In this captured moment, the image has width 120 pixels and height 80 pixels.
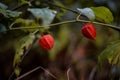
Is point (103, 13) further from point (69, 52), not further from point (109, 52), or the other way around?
point (69, 52)

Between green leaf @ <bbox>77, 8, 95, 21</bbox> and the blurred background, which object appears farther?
the blurred background

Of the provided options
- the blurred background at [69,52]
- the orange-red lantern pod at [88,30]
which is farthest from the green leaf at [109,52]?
the blurred background at [69,52]

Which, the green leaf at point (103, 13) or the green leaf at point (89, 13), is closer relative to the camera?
the green leaf at point (89, 13)

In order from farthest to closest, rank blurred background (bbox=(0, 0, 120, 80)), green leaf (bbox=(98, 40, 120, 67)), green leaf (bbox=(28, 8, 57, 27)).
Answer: blurred background (bbox=(0, 0, 120, 80)), green leaf (bbox=(98, 40, 120, 67)), green leaf (bbox=(28, 8, 57, 27))

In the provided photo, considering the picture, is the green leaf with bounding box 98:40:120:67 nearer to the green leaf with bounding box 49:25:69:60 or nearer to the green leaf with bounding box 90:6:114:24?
the green leaf with bounding box 90:6:114:24

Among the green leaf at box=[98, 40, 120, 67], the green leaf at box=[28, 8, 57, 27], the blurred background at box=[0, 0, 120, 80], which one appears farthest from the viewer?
the blurred background at box=[0, 0, 120, 80]

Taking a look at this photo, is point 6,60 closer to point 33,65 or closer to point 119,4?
point 33,65

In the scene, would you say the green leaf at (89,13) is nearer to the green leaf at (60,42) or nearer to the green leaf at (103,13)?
the green leaf at (103,13)

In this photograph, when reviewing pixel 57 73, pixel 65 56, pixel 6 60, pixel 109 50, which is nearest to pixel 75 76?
pixel 57 73

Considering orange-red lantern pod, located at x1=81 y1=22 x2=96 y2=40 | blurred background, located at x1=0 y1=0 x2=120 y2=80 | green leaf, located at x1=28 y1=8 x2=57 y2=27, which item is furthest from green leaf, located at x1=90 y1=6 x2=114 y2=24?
blurred background, located at x1=0 y1=0 x2=120 y2=80

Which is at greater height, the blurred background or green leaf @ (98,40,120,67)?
green leaf @ (98,40,120,67)

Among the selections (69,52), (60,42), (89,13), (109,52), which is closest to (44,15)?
(89,13)
